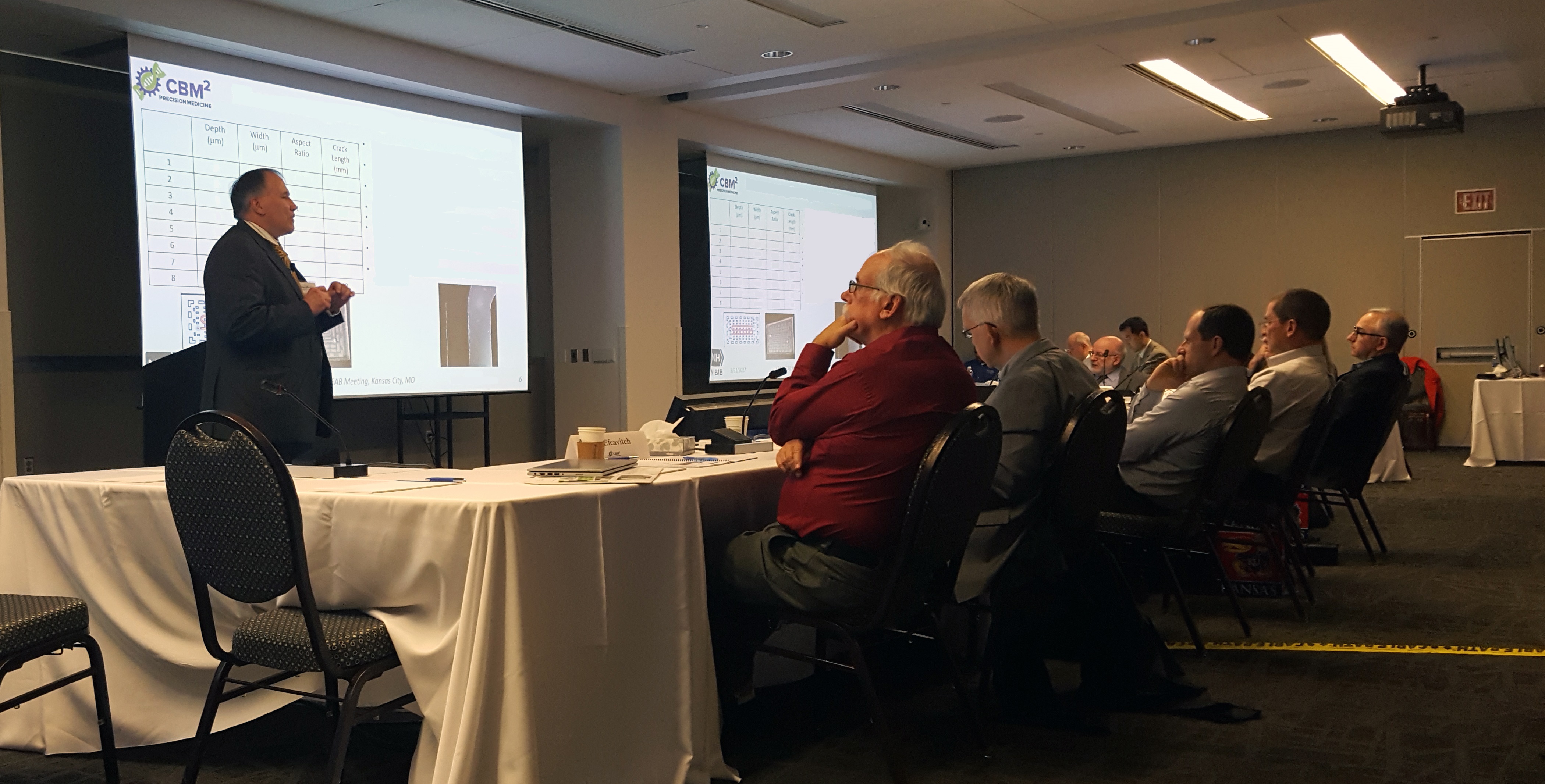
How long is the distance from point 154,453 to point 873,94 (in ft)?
15.8

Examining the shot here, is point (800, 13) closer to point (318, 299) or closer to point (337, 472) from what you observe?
point (318, 299)

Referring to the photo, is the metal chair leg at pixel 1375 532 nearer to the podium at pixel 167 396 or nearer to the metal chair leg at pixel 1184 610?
the metal chair leg at pixel 1184 610

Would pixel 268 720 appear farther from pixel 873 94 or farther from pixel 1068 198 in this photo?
pixel 1068 198

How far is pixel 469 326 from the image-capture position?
22.1ft

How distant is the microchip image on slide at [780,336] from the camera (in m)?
9.34

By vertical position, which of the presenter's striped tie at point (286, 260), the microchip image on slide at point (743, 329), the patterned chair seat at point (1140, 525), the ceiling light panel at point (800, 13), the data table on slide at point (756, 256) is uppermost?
the ceiling light panel at point (800, 13)

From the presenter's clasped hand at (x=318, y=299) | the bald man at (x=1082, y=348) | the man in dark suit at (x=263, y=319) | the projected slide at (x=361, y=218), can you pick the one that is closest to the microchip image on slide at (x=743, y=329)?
the projected slide at (x=361, y=218)

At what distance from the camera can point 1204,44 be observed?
21.4ft

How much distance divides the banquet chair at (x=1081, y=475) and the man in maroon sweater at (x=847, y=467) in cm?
41

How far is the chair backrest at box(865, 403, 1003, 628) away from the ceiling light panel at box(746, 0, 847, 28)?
372 centimetres

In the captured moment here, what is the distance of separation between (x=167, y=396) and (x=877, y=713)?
158 inches

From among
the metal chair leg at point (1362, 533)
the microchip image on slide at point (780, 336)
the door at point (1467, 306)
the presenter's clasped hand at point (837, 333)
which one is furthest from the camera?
the microchip image on slide at point (780, 336)

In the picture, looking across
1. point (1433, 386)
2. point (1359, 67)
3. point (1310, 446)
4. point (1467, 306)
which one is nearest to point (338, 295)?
point (1310, 446)

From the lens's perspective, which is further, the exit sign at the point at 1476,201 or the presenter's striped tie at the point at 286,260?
the exit sign at the point at 1476,201
